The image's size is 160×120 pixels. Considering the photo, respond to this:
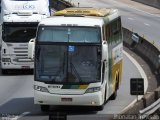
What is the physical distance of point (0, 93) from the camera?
26.9 meters

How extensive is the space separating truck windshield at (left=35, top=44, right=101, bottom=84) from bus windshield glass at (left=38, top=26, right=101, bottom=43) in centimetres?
20

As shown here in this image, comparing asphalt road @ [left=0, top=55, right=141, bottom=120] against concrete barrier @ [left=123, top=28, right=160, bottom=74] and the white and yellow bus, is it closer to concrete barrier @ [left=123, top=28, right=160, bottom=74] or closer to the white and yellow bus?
the white and yellow bus

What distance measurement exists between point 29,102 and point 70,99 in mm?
3509

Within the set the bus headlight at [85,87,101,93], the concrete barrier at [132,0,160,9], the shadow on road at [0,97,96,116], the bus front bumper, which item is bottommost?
the concrete barrier at [132,0,160,9]

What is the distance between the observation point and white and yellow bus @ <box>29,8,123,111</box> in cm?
2109

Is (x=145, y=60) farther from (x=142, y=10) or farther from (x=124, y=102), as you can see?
(x=142, y=10)

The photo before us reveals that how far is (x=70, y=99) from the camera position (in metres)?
21.0

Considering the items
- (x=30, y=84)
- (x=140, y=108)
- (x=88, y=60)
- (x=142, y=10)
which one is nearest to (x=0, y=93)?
(x=30, y=84)

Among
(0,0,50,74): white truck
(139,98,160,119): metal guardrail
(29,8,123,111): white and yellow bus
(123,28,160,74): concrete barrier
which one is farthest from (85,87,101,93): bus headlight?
(0,0,50,74): white truck

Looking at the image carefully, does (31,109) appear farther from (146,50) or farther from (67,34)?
(146,50)

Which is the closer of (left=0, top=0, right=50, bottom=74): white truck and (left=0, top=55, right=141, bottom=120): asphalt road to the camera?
(left=0, top=55, right=141, bottom=120): asphalt road

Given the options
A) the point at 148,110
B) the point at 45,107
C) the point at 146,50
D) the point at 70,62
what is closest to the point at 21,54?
the point at 146,50

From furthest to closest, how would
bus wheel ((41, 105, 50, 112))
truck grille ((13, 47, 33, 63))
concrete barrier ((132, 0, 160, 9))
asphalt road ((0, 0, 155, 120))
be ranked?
concrete barrier ((132, 0, 160, 9)) → truck grille ((13, 47, 33, 63)) → bus wheel ((41, 105, 50, 112)) → asphalt road ((0, 0, 155, 120))

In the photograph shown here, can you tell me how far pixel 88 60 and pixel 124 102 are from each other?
326 cm
